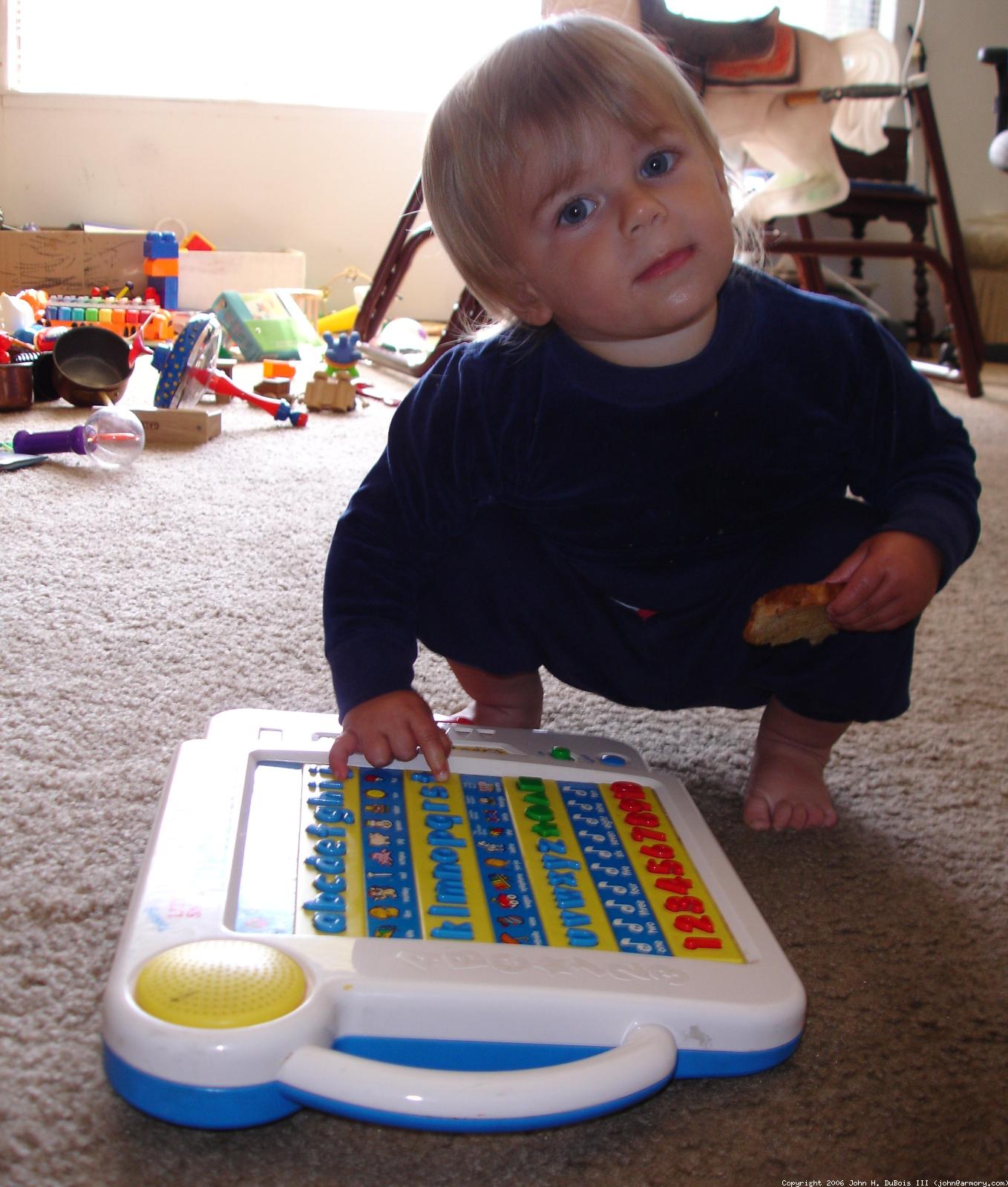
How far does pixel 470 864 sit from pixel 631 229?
0.33m

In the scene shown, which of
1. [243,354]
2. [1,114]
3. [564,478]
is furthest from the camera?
[1,114]

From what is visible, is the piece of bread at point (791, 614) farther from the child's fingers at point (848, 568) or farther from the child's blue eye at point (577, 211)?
the child's blue eye at point (577, 211)

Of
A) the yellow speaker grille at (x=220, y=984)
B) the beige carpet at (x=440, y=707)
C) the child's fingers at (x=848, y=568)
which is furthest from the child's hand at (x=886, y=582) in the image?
the yellow speaker grille at (x=220, y=984)

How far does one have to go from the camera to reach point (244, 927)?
0.41 m

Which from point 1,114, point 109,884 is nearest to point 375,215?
point 1,114

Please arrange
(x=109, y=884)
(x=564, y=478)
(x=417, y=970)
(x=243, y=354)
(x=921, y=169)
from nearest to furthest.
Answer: (x=417, y=970)
(x=109, y=884)
(x=564, y=478)
(x=243, y=354)
(x=921, y=169)

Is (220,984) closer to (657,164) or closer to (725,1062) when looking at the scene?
(725,1062)

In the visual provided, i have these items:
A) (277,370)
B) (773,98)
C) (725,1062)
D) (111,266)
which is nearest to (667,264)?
(725,1062)

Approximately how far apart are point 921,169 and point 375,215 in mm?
1483

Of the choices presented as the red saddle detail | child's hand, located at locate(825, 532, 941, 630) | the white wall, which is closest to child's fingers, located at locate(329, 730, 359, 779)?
child's hand, located at locate(825, 532, 941, 630)

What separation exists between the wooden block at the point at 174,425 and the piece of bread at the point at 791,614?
93 centimetres

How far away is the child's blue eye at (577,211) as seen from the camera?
601 millimetres

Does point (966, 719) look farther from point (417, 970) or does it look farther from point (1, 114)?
point (1, 114)

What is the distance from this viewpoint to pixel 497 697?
2.32ft
